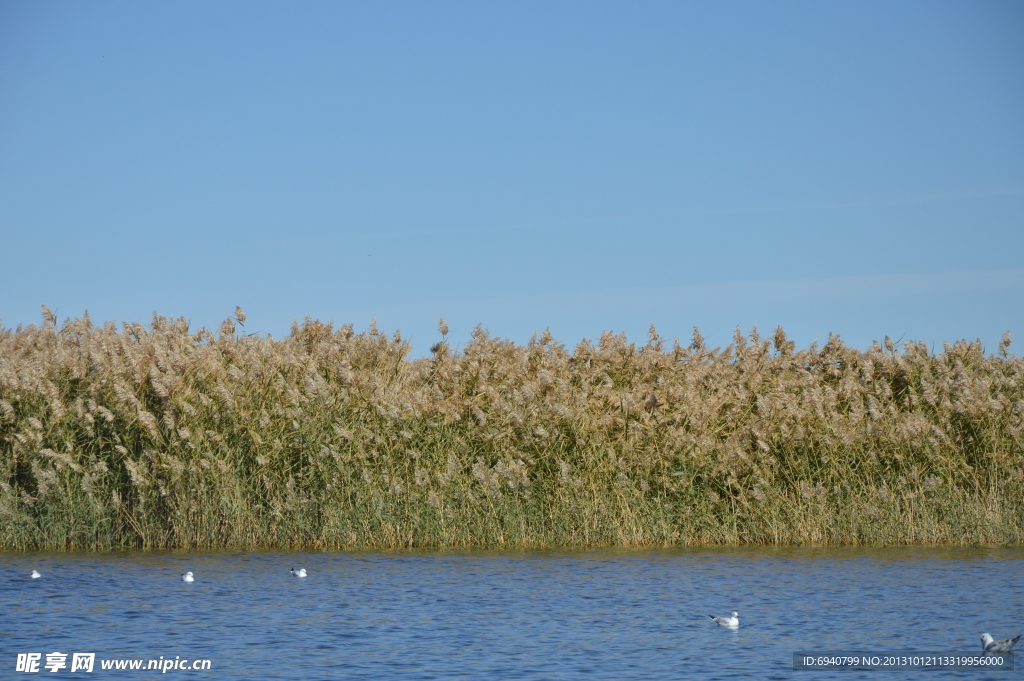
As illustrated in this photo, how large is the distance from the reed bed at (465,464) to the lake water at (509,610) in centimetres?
59

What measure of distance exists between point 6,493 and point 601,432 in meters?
9.78

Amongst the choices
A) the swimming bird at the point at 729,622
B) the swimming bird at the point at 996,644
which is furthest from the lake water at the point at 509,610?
the swimming bird at the point at 996,644

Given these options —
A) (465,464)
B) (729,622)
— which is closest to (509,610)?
(729,622)

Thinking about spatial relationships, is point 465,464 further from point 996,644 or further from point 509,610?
point 996,644

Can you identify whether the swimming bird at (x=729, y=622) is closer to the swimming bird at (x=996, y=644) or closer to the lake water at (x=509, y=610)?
the lake water at (x=509, y=610)

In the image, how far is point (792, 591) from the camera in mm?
14859

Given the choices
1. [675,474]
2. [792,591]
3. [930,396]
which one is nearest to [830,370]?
[930,396]

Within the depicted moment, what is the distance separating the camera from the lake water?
11258mm

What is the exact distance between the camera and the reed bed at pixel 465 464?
18.4 m

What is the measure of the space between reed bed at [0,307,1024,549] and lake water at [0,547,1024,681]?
0.59 metres

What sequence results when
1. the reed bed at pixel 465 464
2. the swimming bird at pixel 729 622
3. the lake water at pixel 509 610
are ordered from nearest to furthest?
the lake water at pixel 509 610 → the swimming bird at pixel 729 622 → the reed bed at pixel 465 464

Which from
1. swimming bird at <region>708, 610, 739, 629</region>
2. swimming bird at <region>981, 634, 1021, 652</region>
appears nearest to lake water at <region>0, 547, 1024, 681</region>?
swimming bird at <region>708, 610, 739, 629</region>

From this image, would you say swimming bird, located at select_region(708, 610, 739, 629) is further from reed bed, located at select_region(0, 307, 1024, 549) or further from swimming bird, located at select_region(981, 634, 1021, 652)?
reed bed, located at select_region(0, 307, 1024, 549)

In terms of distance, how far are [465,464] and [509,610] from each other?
504 cm
